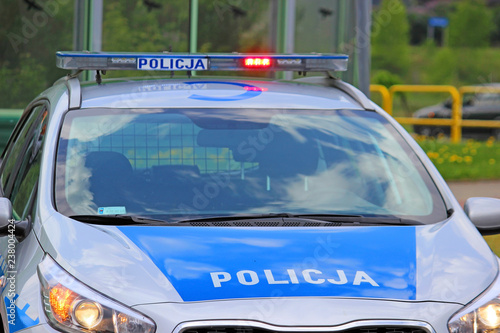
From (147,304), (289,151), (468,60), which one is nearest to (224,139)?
(289,151)

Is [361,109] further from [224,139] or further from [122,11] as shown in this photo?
[122,11]

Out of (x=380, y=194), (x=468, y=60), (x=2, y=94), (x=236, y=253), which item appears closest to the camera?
(x=236, y=253)

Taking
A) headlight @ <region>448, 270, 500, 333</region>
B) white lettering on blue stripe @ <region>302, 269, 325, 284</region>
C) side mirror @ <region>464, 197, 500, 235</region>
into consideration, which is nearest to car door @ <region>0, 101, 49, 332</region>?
white lettering on blue stripe @ <region>302, 269, 325, 284</region>

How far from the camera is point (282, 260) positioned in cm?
335

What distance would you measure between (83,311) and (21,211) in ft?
3.66

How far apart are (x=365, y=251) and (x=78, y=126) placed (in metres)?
1.45

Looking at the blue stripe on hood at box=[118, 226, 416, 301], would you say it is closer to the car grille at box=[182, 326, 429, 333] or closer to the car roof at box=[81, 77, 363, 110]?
the car grille at box=[182, 326, 429, 333]

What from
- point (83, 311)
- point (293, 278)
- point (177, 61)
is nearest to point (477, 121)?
point (177, 61)

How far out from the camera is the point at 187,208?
388 cm

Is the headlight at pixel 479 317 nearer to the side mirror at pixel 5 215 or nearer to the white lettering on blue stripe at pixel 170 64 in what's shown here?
the side mirror at pixel 5 215

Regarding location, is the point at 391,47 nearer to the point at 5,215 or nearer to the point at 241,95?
the point at 241,95

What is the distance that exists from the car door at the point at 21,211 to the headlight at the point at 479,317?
4.53ft

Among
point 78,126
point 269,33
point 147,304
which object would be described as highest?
point 269,33

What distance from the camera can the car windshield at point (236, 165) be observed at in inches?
154
